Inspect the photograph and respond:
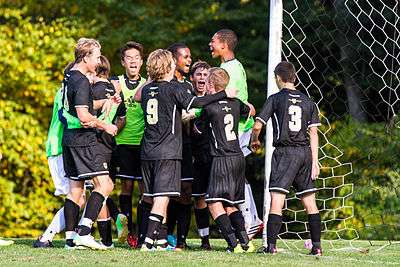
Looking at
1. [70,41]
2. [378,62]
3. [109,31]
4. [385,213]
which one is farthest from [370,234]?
[109,31]

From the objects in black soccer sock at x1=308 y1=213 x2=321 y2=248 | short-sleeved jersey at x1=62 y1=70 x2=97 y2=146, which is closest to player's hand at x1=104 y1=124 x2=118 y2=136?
short-sleeved jersey at x1=62 y1=70 x2=97 y2=146

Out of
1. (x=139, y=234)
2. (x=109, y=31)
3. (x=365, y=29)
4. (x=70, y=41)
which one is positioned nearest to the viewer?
(x=139, y=234)

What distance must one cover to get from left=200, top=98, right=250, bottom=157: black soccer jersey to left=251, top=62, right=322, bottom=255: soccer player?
235mm

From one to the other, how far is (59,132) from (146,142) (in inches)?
39.7

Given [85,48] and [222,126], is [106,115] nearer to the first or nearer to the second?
[85,48]

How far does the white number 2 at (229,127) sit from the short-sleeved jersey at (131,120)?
1.03 metres

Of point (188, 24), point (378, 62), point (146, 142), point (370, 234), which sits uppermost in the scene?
point (188, 24)

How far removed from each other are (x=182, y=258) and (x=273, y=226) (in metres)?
0.99

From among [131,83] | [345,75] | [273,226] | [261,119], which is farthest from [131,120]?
[345,75]

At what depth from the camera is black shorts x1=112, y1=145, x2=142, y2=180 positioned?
10867mm

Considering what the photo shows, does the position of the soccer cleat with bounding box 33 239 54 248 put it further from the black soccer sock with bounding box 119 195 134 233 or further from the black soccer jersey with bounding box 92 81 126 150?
the black soccer jersey with bounding box 92 81 126 150

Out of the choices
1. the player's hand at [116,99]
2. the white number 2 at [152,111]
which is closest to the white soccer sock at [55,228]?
the player's hand at [116,99]

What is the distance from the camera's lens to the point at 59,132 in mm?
10664

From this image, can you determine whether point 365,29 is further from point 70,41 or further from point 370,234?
point 70,41
